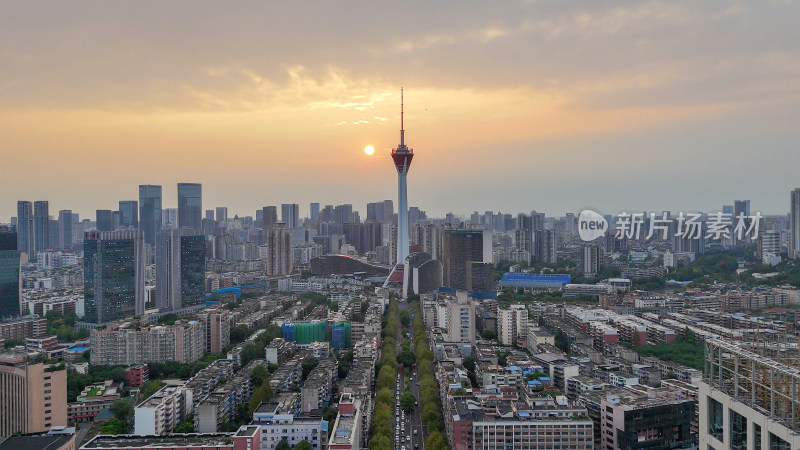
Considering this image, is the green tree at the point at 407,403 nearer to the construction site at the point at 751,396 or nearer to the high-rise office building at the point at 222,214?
the construction site at the point at 751,396

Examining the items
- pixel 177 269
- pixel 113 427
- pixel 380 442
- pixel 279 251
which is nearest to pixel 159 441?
pixel 113 427

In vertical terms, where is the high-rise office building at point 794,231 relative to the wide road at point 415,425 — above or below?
above

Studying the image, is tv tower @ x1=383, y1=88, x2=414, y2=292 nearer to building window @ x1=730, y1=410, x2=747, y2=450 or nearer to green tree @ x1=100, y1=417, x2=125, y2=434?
green tree @ x1=100, y1=417, x2=125, y2=434

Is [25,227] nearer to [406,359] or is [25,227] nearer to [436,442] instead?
[406,359]

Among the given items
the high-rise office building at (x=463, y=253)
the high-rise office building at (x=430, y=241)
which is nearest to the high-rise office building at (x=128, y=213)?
the high-rise office building at (x=430, y=241)

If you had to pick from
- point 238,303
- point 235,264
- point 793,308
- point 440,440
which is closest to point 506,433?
point 440,440

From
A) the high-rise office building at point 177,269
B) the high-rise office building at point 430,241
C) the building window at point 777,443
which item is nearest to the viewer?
the building window at point 777,443

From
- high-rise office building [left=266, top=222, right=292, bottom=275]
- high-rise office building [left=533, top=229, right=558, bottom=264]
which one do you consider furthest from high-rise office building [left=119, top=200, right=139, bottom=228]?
high-rise office building [left=533, top=229, right=558, bottom=264]
